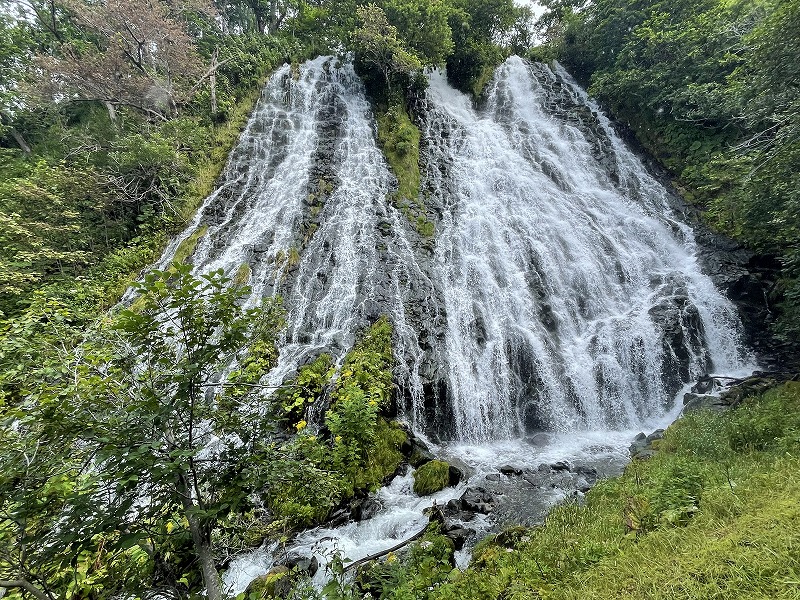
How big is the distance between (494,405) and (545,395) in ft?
5.33

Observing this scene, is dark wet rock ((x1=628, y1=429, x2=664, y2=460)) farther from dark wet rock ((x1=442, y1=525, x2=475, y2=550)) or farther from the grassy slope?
dark wet rock ((x1=442, y1=525, x2=475, y2=550))

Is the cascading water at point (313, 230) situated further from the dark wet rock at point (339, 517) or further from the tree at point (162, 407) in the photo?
the tree at point (162, 407)

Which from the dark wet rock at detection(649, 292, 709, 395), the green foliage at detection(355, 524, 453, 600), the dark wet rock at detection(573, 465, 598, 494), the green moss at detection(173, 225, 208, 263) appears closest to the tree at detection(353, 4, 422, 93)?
the green moss at detection(173, 225, 208, 263)

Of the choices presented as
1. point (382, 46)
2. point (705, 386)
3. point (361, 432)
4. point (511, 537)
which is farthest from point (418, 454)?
point (382, 46)

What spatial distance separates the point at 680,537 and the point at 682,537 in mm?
19

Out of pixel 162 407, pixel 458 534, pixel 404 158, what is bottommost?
pixel 458 534

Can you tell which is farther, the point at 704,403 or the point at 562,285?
the point at 562,285

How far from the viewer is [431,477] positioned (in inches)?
311

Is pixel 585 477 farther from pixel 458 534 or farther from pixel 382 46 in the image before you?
pixel 382 46

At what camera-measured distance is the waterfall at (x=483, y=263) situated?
11.0 m

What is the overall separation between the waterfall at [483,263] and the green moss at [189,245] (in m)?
0.09

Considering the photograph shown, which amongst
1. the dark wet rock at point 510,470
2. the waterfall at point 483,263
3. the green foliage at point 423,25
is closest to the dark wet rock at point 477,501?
the dark wet rock at point 510,470

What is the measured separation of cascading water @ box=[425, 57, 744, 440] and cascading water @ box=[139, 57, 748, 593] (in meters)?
0.06

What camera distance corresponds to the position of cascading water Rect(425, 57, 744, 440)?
36.0 ft
